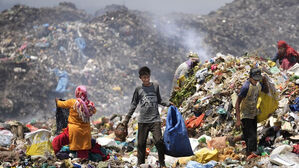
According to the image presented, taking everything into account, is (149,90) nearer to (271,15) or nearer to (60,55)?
(60,55)

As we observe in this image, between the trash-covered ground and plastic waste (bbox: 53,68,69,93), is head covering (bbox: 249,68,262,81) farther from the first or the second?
plastic waste (bbox: 53,68,69,93)

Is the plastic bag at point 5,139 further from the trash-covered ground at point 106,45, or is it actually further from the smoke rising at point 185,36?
the smoke rising at point 185,36

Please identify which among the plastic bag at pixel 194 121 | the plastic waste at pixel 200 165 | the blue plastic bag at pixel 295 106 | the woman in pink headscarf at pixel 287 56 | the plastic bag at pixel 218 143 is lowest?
the plastic bag at pixel 218 143

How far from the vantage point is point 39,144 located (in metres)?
4.34

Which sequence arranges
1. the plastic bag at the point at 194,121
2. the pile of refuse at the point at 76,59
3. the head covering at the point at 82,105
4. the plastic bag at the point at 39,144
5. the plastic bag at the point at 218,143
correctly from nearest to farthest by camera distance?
the head covering at the point at 82,105 → the plastic bag at the point at 39,144 → the plastic bag at the point at 218,143 → the plastic bag at the point at 194,121 → the pile of refuse at the point at 76,59

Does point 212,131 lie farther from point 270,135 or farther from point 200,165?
point 200,165

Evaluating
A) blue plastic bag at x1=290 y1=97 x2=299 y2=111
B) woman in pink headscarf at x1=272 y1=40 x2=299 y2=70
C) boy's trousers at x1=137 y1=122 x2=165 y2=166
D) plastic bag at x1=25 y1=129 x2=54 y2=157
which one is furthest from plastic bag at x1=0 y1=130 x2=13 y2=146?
woman in pink headscarf at x1=272 y1=40 x2=299 y2=70

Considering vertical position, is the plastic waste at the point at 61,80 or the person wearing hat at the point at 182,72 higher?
the person wearing hat at the point at 182,72

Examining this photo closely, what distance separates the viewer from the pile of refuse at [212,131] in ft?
12.4

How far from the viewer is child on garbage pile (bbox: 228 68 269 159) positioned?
3.57 meters

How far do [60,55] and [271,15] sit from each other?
1708 cm

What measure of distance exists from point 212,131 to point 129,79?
11067mm

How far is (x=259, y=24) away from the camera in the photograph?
23.5m

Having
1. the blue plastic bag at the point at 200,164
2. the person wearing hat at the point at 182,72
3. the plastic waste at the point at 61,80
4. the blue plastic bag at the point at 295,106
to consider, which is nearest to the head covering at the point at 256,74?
the blue plastic bag at the point at 200,164
